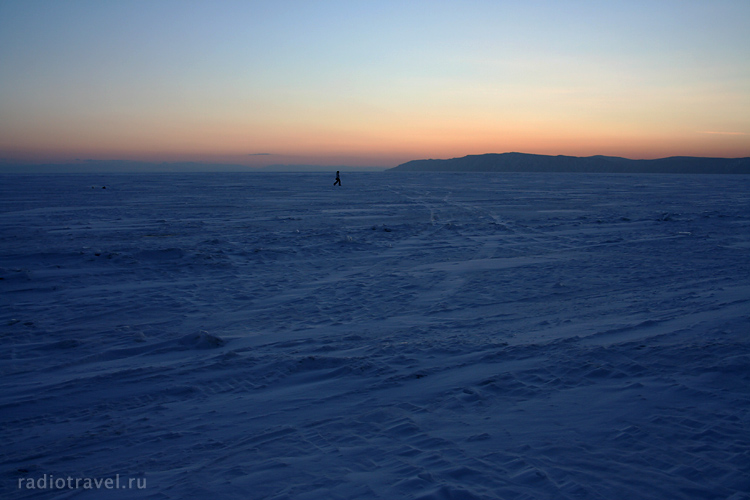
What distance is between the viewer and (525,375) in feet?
14.0

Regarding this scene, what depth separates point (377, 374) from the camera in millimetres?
4348

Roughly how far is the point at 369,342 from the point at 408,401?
1414 millimetres

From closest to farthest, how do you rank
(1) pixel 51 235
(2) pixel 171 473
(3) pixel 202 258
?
(2) pixel 171 473 < (3) pixel 202 258 < (1) pixel 51 235

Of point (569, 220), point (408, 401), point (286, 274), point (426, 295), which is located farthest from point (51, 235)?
point (569, 220)

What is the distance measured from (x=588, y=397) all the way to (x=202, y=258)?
7.92 meters

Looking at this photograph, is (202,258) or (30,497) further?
(202,258)

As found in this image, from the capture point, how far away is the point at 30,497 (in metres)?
2.72

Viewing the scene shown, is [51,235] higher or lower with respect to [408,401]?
higher

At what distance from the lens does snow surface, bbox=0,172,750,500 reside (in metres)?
2.90

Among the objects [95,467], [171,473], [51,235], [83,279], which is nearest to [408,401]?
[171,473]

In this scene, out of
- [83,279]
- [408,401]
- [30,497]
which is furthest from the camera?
[83,279]

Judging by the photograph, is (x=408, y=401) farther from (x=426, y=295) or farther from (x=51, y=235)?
(x=51, y=235)

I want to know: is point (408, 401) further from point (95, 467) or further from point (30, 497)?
point (30, 497)

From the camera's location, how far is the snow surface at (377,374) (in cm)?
290
